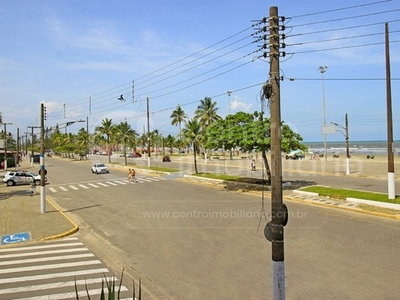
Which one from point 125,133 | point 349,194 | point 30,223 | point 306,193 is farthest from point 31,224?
point 125,133

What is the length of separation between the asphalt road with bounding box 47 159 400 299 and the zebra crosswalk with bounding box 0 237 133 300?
0.71 metres

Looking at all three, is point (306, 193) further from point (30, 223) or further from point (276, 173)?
point (30, 223)

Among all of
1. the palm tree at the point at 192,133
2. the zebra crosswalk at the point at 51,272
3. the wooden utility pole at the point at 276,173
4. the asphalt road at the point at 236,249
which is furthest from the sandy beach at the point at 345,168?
the zebra crosswalk at the point at 51,272

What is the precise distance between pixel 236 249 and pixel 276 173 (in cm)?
555

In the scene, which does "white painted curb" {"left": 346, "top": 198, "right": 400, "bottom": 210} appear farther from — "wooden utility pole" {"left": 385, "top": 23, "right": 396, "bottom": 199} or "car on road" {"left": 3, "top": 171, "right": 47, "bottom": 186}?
"car on road" {"left": 3, "top": 171, "right": 47, "bottom": 186}

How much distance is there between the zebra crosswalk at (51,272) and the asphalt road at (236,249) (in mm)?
709

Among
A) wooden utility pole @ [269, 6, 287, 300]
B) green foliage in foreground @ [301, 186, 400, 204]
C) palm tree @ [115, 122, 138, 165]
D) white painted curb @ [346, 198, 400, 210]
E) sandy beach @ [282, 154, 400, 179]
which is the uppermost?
palm tree @ [115, 122, 138, 165]

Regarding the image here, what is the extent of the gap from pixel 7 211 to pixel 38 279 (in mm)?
13090

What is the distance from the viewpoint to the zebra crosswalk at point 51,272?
9398 mm

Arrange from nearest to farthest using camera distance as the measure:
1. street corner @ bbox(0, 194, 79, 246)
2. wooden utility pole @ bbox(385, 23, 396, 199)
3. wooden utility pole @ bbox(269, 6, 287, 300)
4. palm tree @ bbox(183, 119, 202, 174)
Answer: wooden utility pole @ bbox(269, 6, 287, 300)
street corner @ bbox(0, 194, 79, 246)
wooden utility pole @ bbox(385, 23, 396, 199)
palm tree @ bbox(183, 119, 202, 174)

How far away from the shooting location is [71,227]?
56.1 ft

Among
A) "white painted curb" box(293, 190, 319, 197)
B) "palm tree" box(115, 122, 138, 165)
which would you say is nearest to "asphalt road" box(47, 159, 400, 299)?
"white painted curb" box(293, 190, 319, 197)

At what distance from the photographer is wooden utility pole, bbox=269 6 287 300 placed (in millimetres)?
7750

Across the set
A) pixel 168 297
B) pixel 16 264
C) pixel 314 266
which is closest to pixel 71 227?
pixel 16 264
